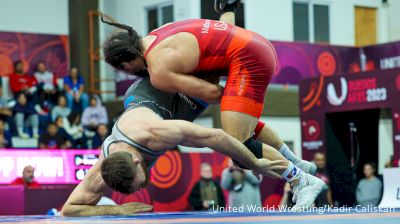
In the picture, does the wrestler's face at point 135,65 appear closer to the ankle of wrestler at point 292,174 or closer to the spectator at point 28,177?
the ankle of wrestler at point 292,174

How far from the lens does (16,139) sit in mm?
16328

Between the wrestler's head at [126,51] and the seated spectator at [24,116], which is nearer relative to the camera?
the wrestler's head at [126,51]

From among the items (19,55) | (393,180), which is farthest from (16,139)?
(393,180)

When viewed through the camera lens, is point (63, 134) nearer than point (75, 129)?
Yes

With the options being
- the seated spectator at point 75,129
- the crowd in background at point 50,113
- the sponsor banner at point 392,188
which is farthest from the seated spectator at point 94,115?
the sponsor banner at point 392,188

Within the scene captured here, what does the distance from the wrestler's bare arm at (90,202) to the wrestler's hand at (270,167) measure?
0.81m

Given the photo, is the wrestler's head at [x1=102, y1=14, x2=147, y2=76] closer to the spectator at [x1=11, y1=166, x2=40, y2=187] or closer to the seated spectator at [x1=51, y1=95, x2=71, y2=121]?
the spectator at [x1=11, y1=166, x2=40, y2=187]

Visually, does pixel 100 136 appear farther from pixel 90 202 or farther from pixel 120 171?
pixel 120 171

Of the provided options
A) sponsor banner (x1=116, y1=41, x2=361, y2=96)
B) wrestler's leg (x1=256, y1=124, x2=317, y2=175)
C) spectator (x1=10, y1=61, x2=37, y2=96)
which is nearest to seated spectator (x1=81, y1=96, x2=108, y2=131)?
spectator (x1=10, y1=61, x2=37, y2=96)

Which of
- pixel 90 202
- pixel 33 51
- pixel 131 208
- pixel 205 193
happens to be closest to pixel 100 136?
pixel 205 193

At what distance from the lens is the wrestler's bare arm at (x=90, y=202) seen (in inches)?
265

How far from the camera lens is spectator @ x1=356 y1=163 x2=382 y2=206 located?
41.6ft

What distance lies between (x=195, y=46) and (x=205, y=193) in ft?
19.4

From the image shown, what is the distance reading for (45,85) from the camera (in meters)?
16.9
